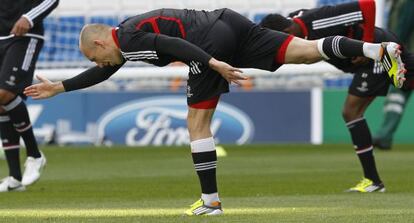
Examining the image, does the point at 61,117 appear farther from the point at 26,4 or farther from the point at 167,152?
the point at 26,4

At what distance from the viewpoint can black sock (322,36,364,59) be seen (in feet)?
26.2

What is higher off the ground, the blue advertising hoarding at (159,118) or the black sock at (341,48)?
the black sock at (341,48)

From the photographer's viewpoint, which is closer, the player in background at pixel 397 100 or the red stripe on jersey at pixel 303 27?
the red stripe on jersey at pixel 303 27

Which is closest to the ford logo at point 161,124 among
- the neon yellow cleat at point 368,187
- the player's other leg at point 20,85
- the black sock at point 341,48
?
the player's other leg at point 20,85

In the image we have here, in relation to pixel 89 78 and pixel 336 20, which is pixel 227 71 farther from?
pixel 336 20

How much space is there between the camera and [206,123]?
816cm

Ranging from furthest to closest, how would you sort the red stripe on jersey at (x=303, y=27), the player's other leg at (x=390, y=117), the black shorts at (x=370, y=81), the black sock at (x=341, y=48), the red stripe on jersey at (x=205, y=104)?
the player's other leg at (x=390, y=117) → the black shorts at (x=370, y=81) → the red stripe on jersey at (x=303, y=27) → the red stripe on jersey at (x=205, y=104) → the black sock at (x=341, y=48)

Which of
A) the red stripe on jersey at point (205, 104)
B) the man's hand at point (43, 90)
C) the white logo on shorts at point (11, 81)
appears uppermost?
the man's hand at point (43, 90)

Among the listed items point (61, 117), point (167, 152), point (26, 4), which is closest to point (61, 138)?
point (61, 117)

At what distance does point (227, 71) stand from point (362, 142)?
3.18m

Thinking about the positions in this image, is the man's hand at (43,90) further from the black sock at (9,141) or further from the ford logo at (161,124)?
the ford logo at (161,124)

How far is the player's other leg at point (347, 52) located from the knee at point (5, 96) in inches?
140

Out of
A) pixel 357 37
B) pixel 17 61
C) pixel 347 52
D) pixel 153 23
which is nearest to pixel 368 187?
pixel 357 37

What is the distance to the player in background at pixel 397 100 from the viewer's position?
57.2 feet
